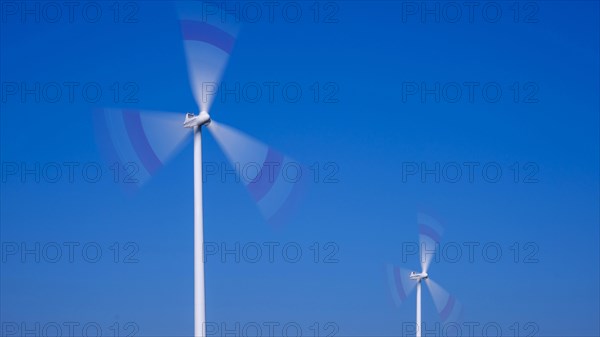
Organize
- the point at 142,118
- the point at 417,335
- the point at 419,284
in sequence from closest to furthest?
the point at 142,118 → the point at 417,335 → the point at 419,284

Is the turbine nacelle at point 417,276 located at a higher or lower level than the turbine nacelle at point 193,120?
higher

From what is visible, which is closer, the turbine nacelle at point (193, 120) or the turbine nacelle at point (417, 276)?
the turbine nacelle at point (193, 120)

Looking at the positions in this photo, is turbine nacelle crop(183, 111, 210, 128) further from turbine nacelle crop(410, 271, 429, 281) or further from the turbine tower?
turbine nacelle crop(410, 271, 429, 281)

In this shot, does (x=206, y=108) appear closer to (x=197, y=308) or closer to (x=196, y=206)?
(x=196, y=206)

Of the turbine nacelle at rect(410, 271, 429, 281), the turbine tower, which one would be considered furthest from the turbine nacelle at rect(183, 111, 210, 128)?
the turbine nacelle at rect(410, 271, 429, 281)

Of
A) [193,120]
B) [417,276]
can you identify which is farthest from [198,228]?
[417,276]

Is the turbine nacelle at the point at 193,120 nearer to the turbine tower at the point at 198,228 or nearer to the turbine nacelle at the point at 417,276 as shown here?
the turbine tower at the point at 198,228

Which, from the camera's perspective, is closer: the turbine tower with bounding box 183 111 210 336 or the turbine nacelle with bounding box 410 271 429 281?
the turbine tower with bounding box 183 111 210 336

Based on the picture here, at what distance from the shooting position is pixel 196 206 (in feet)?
95.7

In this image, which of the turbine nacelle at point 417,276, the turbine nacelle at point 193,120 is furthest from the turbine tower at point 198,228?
the turbine nacelle at point 417,276

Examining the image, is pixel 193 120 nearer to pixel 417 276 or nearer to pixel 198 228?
pixel 198 228

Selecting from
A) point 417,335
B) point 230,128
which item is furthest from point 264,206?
point 417,335

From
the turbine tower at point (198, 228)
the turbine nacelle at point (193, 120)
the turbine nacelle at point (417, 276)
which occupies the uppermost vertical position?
the turbine nacelle at point (417, 276)

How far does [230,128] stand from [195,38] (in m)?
2.98
